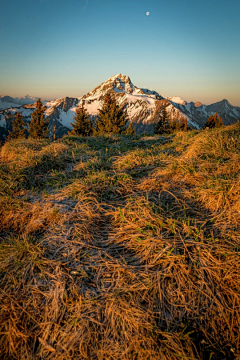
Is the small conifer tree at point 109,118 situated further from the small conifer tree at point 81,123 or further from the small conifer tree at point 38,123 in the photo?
the small conifer tree at point 38,123

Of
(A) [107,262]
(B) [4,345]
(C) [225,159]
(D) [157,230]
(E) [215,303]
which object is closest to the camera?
(B) [4,345]

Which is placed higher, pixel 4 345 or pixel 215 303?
pixel 215 303


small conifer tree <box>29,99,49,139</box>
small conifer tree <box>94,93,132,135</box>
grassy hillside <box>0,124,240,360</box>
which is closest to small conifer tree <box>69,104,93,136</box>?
small conifer tree <box>94,93,132,135</box>

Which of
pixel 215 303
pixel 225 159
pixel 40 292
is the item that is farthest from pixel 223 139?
pixel 40 292

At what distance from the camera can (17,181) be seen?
4211 mm

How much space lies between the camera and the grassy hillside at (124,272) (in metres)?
1.52

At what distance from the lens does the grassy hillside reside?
59.8 inches

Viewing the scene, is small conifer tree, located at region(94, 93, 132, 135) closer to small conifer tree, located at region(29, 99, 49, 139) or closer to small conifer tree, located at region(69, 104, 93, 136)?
small conifer tree, located at region(69, 104, 93, 136)

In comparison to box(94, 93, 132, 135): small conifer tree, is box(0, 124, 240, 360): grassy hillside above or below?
below

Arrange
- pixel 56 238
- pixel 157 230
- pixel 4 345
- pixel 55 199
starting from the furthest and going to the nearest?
pixel 55 199 < pixel 56 238 < pixel 157 230 < pixel 4 345

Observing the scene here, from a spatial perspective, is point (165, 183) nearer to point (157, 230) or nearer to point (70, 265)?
point (157, 230)

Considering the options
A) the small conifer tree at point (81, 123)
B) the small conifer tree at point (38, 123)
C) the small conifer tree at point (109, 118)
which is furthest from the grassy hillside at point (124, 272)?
the small conifer tree at point (38, 123)

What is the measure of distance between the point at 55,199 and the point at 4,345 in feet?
6.92

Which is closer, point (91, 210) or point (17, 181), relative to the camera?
point (91, 210)
